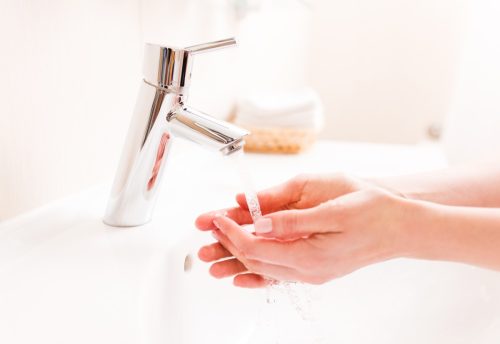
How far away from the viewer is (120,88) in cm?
63

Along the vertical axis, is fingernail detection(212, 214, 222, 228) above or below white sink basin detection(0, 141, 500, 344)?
above

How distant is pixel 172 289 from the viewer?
1.60 ft

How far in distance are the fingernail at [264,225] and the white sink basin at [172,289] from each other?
11 centimetres

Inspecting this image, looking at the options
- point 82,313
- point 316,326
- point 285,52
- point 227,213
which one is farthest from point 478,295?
point 285,52

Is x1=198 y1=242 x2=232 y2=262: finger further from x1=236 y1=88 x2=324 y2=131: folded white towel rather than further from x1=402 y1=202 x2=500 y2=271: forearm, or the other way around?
x1=236 y1=88 x2=324 y2=131: folded white towel

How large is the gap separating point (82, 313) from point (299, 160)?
23.2 inches

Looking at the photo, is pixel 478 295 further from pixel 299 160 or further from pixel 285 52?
pixel 285 52

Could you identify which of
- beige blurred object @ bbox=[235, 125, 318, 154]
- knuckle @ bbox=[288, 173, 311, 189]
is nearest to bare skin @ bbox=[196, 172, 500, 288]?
knuckle @ bbox=[288, 173, 311, 189]

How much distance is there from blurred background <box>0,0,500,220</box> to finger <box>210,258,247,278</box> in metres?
0.21

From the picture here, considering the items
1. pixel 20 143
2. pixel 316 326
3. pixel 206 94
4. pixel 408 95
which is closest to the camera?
pixel 20 143

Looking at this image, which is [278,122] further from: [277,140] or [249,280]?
[249,280]

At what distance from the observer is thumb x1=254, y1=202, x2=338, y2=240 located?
1.39ft

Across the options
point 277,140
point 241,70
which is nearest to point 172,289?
point 277,140

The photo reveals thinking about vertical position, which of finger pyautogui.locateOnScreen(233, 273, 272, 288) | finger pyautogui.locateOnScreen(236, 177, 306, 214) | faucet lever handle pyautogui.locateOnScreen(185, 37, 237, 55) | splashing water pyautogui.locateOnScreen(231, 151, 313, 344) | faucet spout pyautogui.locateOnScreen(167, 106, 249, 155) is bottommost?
splashing water pyautogui.locateOnScreen(231, 151, 313, 344)
